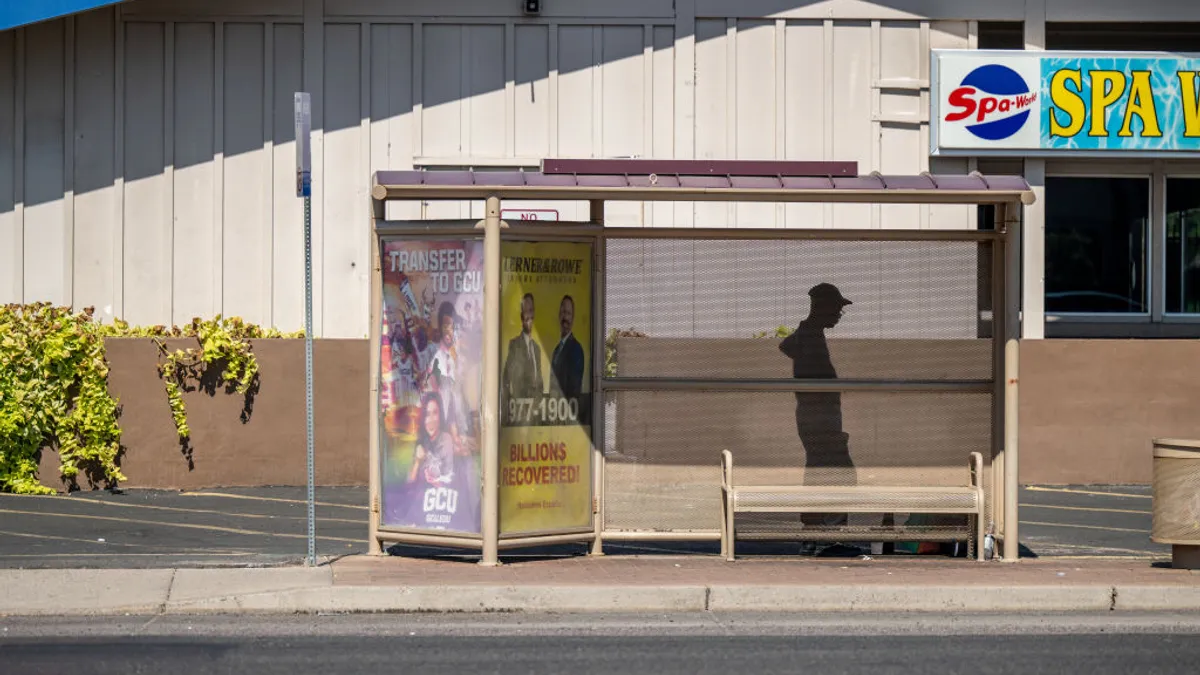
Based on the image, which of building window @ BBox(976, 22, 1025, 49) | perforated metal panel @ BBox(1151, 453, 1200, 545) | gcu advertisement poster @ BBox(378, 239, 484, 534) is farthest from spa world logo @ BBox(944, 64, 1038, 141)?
gcu advertisement poster @ BBox(378, 239, 484, 534)

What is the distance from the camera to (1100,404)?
1673 centimetres

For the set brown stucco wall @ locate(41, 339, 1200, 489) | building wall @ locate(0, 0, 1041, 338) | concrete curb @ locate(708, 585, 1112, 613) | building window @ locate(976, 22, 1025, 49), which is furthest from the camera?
building window @ locate(976, 22, 1025, 49)

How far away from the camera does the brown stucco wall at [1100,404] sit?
1669cm

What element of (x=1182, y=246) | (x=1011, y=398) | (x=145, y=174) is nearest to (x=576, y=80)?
(x=145, y=174)

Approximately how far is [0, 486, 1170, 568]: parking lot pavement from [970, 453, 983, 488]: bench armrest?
36.3 inches

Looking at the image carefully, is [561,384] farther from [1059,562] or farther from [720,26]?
[720,26]

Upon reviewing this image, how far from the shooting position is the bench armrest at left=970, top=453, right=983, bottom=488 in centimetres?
1165

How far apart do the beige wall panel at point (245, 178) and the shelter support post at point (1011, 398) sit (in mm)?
8786

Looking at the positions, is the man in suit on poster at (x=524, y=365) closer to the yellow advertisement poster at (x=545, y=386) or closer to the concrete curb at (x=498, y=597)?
the yellow advertisement poster at (x=545, y=386)

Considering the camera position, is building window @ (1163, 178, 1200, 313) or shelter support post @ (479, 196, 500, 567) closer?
shelter support post @ (479, 196, 500, 567)

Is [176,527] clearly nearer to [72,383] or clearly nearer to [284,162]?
[72,383]

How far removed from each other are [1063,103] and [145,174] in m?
10.6

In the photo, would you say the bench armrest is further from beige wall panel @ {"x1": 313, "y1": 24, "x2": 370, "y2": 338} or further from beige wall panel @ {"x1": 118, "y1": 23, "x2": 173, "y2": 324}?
beige wall panel @ {"x1": 118, "y1": 23, "x2": 173, "y2": 324}

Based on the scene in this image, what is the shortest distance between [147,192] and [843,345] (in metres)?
8.84
